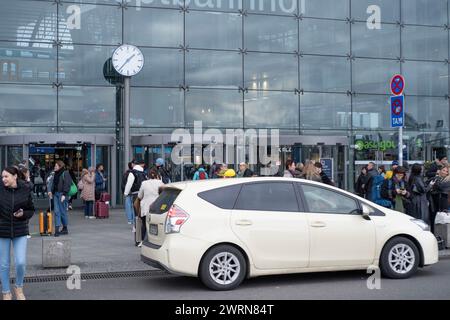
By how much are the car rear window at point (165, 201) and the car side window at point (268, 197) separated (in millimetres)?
926

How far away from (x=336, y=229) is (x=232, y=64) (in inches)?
623

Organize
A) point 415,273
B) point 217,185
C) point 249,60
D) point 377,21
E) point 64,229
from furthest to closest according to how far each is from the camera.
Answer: point 377,21
point 249,60
point 64,229
point 415,273
point 217,185

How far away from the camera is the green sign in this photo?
25.3 meters

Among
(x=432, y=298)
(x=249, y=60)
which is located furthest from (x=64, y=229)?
(x=249, y=60)

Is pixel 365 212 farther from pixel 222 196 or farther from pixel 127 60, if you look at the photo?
pixel 127 60

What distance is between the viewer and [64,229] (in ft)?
49.5

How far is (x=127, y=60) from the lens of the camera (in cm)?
2070

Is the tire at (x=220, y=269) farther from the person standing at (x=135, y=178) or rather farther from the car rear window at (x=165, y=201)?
the person standing at (x=135, y=178)

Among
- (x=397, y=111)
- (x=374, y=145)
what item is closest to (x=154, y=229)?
(x=397, y=111)

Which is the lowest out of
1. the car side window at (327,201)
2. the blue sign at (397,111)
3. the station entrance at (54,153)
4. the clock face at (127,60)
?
the car side window at (327,201)

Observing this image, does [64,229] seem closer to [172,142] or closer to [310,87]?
[172,142]

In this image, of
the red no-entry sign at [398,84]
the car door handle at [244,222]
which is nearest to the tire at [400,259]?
the car door handle at [244,222]

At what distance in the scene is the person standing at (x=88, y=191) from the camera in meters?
19.1
